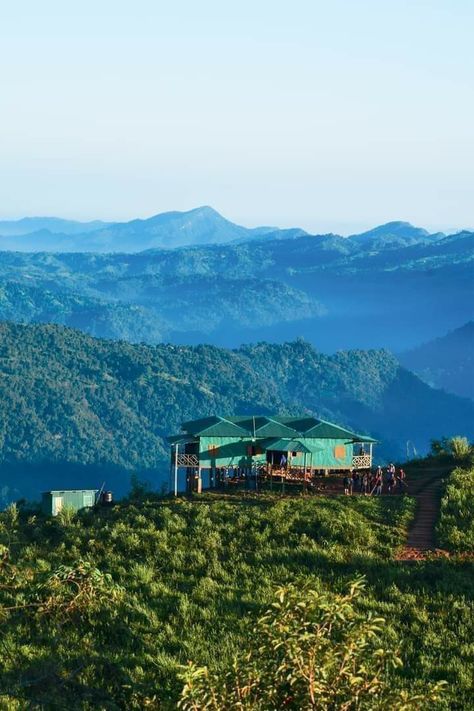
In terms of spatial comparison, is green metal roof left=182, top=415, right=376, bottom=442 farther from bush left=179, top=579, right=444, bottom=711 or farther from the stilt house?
bush left=179, top=579, right=444, bottom=711

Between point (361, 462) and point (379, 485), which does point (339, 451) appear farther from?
point (379, 485)

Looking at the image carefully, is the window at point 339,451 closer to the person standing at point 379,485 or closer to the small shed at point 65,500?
the person standing at point 379,485

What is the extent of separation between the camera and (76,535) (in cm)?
4612

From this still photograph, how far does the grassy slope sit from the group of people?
2.75 metres

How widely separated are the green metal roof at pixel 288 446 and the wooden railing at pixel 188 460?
Result: 10.2 ft

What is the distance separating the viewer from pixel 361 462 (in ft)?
190

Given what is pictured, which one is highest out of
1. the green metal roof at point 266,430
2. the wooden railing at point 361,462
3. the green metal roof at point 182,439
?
the green metal roof at point 266,430

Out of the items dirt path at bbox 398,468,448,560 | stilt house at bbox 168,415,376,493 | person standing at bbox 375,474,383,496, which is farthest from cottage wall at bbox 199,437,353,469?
person standing at bbox 375,474,383,496

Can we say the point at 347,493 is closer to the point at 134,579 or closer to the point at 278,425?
the point at 278,425

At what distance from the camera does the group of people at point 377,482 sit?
52625 millimetres

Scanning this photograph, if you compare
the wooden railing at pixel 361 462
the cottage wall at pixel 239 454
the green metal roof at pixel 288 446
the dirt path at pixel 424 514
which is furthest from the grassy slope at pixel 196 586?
the wooden railing at pixel 361 462

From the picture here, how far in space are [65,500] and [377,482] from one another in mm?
12805

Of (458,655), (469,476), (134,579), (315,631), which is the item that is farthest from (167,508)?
(315,631)

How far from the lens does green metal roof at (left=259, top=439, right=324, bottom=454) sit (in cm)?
5484
